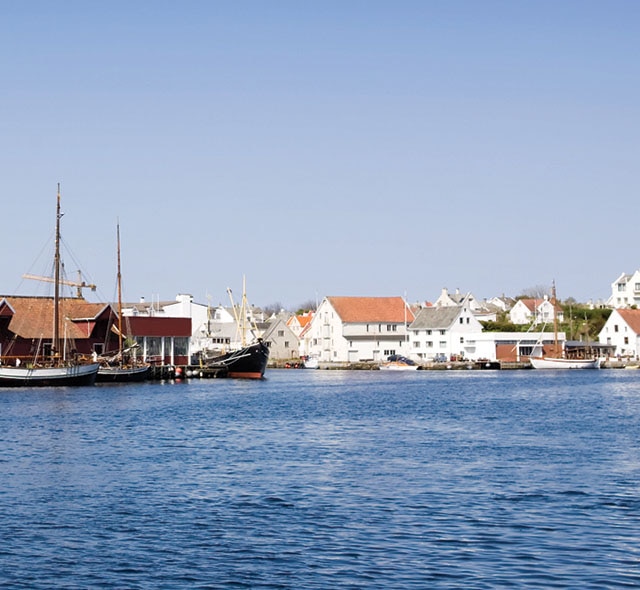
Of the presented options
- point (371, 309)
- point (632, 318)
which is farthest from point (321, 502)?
point (371, 309)

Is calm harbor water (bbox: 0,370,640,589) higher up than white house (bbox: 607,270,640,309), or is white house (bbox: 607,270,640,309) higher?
white house (bbox: 607,270,640,309)

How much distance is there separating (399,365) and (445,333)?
8.28 meters

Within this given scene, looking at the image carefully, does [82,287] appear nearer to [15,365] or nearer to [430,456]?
[15,365]

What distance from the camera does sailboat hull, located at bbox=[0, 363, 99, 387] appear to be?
74688mm

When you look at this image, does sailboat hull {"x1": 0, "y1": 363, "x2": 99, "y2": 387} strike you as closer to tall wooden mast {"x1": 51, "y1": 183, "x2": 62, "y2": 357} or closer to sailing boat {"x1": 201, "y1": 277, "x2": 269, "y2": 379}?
tall wooden mast {"x1": 51, "y1": 183, "x2": 62, "y2": 357}

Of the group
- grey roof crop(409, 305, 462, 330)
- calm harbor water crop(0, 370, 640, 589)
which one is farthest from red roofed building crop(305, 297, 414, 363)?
calm harbor water crop(0, 370, 640, 589)

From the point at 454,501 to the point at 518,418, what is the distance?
2471cm

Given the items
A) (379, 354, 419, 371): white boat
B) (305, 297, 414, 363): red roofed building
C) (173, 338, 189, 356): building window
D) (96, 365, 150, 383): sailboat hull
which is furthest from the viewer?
(305, 297, 414, 363): red roofed building

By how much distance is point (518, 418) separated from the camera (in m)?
47.7

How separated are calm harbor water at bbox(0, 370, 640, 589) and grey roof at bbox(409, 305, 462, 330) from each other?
80.4 m

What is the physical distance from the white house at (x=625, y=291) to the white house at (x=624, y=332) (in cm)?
3307

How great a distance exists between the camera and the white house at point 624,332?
126438mm

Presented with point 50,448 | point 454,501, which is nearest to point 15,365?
point 50,448

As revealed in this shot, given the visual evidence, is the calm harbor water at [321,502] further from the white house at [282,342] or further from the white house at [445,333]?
the white house at [282,342]
